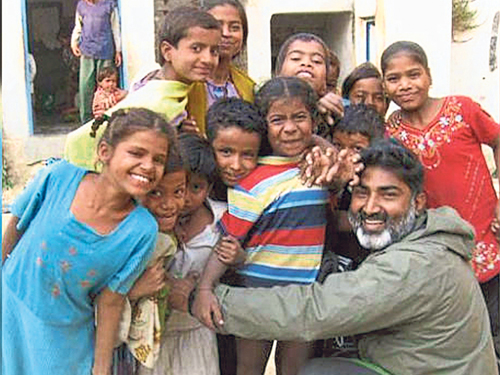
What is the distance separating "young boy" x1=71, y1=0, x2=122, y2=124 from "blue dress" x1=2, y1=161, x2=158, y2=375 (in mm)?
7365

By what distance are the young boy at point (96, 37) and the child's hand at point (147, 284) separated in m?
7.50

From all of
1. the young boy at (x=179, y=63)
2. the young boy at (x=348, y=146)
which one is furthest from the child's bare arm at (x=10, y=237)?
the young boy at (x=348, y=146)

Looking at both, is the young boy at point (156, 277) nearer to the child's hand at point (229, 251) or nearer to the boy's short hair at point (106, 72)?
the child's hand at point (229, 251)

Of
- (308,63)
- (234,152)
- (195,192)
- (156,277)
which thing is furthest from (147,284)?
(308,63)

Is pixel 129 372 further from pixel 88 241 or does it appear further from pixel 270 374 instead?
pixel 270 374

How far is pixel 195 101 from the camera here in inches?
108

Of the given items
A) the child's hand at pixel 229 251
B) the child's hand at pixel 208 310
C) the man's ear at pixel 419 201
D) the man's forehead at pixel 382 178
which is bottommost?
the child's hand at pixel 208 310

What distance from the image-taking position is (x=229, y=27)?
3.02 metres

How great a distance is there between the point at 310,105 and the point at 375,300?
2.28 ft

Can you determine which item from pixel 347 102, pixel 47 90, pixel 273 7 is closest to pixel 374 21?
pixel 273 7

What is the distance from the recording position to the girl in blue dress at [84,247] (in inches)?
81.3

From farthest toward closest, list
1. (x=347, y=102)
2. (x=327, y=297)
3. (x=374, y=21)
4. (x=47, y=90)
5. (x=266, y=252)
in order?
(x=47, y=90) → (x=374, y=21) → (x=347, y=102) → (x=266, y=252) → (x=327, y=297)

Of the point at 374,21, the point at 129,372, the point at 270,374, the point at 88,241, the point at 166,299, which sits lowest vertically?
the point at 270,374

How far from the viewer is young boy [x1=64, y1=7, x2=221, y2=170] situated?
2.46m
